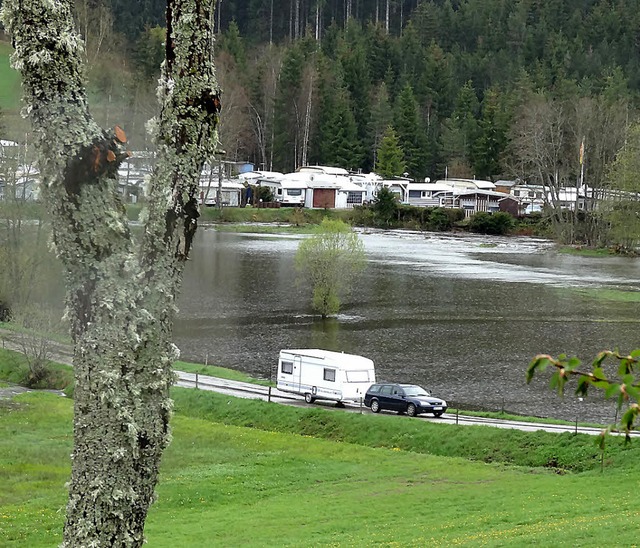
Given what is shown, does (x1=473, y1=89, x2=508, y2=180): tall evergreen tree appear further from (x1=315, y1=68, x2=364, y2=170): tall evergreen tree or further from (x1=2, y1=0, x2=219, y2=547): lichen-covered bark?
(x1=2, y1=0, x2=219, y2=547): lichen-covered bark

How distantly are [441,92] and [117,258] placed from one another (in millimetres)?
132584

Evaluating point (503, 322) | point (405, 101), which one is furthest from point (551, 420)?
point (405, 101)

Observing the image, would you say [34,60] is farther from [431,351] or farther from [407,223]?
[407,223]

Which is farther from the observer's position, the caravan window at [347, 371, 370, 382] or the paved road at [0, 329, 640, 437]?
the caravan window at [347, 371, 370, 382]

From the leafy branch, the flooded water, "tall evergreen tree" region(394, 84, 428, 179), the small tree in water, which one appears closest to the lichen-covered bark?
the leafy branch

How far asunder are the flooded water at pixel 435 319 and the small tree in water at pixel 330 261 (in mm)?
948

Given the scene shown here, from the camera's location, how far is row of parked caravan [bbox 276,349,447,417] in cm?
2981

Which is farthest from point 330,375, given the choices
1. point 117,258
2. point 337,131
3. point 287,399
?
point 337,131

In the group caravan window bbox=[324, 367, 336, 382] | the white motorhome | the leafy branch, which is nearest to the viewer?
the leafy branch

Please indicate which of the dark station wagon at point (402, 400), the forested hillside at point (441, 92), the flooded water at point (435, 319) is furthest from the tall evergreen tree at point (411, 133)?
the dark station wagon at point (402, 400)

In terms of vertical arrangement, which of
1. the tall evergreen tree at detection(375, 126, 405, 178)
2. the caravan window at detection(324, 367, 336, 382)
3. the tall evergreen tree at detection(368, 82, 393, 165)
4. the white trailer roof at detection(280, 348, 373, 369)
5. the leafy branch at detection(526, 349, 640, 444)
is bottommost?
the caravan window at detection(324, 367, 336, 382)

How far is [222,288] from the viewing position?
177 feet

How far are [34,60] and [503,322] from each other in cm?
4261

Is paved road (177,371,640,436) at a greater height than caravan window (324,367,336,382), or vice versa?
caravan window (324,367,336,382)
